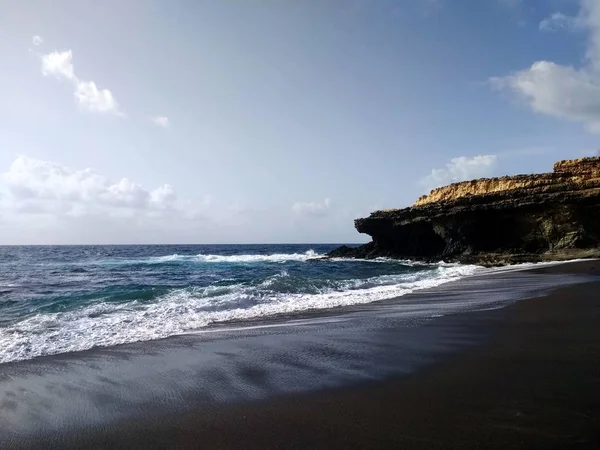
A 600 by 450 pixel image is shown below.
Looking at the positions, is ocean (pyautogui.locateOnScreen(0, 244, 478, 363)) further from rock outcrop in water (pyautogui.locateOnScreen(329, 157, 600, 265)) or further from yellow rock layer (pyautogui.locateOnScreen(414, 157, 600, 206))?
yellow rock layer (pyautogui.locateOnScreen(414, 157, 600, 206))

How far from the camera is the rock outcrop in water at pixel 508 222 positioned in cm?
2511

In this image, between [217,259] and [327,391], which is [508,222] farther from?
[217,259]

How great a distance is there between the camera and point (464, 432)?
312 centimetres

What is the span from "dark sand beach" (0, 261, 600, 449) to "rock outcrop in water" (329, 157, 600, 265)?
22.2 m

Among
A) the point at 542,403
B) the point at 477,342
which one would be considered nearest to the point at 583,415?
the point at 542,403

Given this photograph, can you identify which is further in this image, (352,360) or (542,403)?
(352,360)

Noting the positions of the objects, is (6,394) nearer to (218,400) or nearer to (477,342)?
(218,400)

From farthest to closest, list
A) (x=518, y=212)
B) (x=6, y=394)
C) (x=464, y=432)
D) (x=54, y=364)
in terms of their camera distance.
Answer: (x=518, y=212)
(x=54, y=364)
(x=6, y=394)
(x=464, y=432)

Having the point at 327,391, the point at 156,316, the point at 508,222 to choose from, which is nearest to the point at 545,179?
the point at 508,222

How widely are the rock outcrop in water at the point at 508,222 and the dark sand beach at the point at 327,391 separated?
22.2 meters

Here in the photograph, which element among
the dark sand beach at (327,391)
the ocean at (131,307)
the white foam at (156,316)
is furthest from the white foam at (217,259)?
the dark sand beach at (327,391)

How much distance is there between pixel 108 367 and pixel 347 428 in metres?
3.99

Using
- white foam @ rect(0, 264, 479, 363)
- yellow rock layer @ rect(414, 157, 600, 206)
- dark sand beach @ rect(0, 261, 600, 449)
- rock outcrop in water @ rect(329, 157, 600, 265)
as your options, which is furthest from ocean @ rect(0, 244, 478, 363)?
yellow rock layer @ rect(414, 157, 600, 206)

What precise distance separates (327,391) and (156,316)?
6.78m
